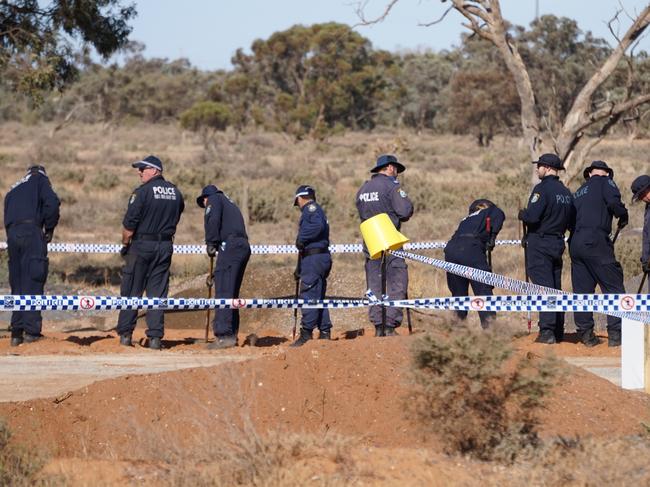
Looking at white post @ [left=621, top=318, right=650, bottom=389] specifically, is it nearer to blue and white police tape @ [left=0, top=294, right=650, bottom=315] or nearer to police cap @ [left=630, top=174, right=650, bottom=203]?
blue and white police tape @ [left=0, top=294, right=650, bottom=315]

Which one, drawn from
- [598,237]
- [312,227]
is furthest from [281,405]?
[598,237]

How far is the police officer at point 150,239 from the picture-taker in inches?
496

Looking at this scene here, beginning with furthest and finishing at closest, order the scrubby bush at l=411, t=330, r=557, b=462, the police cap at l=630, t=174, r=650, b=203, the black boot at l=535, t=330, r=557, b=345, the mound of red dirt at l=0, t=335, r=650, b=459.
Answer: the black boot at l=535, t=330, r=557, b=345 < the police cap at l=630, t=174, r=650, b=203 < the mound of red dirt at l=0, t=335, r=650, b=459 < the scrubby bush at l=411, t=330, r=557, b=462

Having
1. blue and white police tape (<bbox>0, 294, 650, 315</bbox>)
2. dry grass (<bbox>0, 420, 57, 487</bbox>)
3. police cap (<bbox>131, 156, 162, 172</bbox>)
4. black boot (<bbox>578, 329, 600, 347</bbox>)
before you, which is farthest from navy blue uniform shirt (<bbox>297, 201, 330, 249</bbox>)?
dry grass (<bbox>0, 420, 57, 487</bbox>)

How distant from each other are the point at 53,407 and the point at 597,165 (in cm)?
664

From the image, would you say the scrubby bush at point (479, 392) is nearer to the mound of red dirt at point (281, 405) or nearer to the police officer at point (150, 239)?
the mound of red dirt at point (281, 405)

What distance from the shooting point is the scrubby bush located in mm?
7449

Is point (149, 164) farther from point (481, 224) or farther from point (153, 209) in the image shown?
point (481, 224)

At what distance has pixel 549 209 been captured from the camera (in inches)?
497

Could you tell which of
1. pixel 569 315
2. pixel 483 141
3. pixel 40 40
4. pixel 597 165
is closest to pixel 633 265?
pixel 569 315

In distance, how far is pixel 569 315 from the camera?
15523 millimetres

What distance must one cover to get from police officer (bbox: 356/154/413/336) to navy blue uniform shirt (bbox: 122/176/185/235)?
2045 millimetres

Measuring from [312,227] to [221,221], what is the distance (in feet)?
3.42

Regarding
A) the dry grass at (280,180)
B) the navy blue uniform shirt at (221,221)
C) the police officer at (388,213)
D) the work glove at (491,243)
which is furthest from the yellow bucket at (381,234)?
the dry grass at (280,180)
